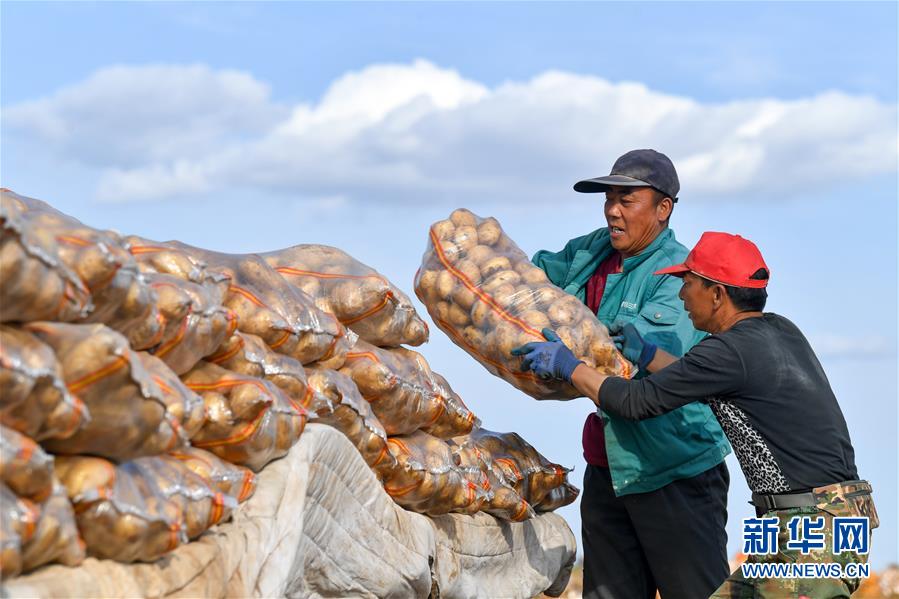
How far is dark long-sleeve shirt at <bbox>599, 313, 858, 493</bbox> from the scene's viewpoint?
13.1 ft

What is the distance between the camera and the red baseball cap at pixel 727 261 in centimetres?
415

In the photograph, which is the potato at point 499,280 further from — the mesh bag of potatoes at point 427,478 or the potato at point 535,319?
the mesh bag of potatoes at point 427,478

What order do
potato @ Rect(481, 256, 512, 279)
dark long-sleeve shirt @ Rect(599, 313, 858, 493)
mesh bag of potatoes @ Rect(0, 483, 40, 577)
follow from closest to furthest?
mesh bag of potatoes @ Rect(0, 483, 40, 577) → dark long-sleeve shirt @ Rect(599, 313, 858, 493) → potato @ Rect(481, 256, 512, 279)

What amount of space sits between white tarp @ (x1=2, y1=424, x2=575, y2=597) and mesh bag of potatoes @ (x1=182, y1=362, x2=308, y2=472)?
121 millimetres

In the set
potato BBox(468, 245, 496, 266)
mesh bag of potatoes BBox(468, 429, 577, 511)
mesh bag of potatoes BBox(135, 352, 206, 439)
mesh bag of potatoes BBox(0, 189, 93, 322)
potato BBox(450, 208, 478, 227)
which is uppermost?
potato BBox(450, 208, 478, 227)

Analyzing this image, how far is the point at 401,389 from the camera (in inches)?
160

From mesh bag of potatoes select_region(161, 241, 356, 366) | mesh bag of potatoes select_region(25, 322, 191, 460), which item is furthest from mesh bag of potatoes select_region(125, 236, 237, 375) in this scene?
mesh bag of potatoes select_region(25, 322, 191, 460)

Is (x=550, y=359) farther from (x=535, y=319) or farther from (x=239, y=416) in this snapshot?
(x=239, y=416)

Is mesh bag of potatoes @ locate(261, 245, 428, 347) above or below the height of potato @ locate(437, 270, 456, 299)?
below

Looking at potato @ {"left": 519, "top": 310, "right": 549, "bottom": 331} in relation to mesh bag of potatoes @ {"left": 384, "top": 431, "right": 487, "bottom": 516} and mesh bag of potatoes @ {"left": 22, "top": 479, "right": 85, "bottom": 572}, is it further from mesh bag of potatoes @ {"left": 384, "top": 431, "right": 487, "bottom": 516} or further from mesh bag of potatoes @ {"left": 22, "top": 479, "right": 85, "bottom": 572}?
mesh bag of potatoes @ {"left": 22, "top": 479, "right": 85, "bottom": 572}

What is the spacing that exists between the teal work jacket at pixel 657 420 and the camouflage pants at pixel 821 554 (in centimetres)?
67

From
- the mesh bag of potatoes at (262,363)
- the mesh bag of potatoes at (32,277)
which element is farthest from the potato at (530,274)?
the mesh bag of potatoes at (32,277)

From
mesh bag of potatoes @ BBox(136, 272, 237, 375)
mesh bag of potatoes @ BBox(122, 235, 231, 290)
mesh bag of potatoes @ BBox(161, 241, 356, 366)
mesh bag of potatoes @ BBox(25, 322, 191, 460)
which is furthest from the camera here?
mesh bag of potatoes @ BBox(161, 241, 356, 366)

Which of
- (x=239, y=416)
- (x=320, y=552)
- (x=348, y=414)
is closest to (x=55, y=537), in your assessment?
(x=239, y=416)
